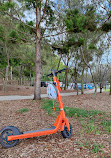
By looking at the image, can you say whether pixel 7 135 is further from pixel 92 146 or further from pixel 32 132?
pixel 92 146

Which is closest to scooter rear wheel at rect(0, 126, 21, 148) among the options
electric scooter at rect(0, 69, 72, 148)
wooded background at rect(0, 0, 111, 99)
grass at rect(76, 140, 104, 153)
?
electric scooter at rect(0, 69, 72, 148)

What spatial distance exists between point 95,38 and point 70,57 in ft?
14.4

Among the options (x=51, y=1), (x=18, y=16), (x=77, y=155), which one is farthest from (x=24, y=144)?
(x=51, y=1)

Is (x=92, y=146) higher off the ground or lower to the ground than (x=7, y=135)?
lower

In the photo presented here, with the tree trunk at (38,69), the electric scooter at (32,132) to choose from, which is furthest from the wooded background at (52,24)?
the electric scooter at (32,132)

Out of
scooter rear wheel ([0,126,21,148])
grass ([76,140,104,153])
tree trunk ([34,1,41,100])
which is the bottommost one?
grass ([76,140,104,153])

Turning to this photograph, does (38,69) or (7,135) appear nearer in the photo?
(7,135)

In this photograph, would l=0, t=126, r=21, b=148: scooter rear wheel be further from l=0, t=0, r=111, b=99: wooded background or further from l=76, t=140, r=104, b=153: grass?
l=0, t=0, r=111, b=99: wooded background

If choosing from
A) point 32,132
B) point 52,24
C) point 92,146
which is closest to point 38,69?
point 52,24

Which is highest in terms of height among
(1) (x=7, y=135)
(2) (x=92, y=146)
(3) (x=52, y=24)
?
(3) (x=52, y=24)

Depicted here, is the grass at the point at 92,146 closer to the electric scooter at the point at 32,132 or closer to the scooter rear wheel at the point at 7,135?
the electric scooter at the point at 32,132

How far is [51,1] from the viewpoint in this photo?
24.7 ft

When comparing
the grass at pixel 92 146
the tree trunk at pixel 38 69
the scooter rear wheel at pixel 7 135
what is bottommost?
the grass at pixel 92 146

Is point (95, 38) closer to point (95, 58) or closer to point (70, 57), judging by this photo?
point (95, 58)
